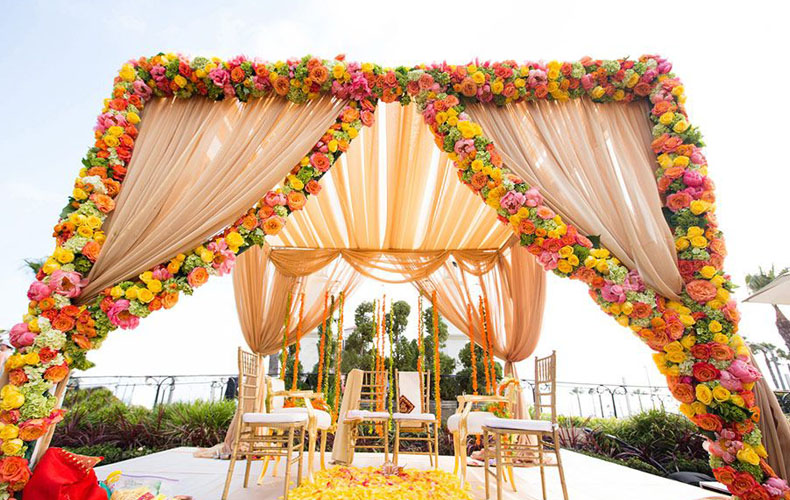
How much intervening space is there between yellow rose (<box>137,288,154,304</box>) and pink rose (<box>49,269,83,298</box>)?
0.34m

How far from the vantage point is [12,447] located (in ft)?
6.07

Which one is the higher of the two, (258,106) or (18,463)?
(258,106)

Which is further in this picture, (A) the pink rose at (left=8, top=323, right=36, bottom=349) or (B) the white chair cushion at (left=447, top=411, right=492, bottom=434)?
(B) the white chair cushion at (left=447, top=411, right=492, bottom=434)

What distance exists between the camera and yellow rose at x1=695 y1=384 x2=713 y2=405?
2.01 metres

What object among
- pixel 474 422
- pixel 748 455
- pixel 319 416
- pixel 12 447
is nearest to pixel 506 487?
pixel 474 422

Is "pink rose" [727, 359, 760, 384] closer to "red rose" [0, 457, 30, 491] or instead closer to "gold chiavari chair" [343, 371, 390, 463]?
"gold chiavari chair" [343, 371, 390, 463]

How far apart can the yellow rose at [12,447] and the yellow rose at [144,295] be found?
842 millimetres

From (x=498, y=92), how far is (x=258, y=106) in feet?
6.14

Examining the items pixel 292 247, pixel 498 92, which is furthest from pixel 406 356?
pixel 498 92

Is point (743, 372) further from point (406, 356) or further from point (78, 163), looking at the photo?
point (406, 356)

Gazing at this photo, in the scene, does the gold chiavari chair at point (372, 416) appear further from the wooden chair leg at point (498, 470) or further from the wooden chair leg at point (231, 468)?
the wooden chair leg at point (498, 470)

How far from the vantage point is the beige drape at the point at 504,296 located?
481cm

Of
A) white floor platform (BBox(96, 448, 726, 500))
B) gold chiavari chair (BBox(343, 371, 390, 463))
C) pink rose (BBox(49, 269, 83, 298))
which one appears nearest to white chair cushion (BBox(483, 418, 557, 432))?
white floor platform (BBox(96, 448, 726, 500))

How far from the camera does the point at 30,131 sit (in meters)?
3.50
